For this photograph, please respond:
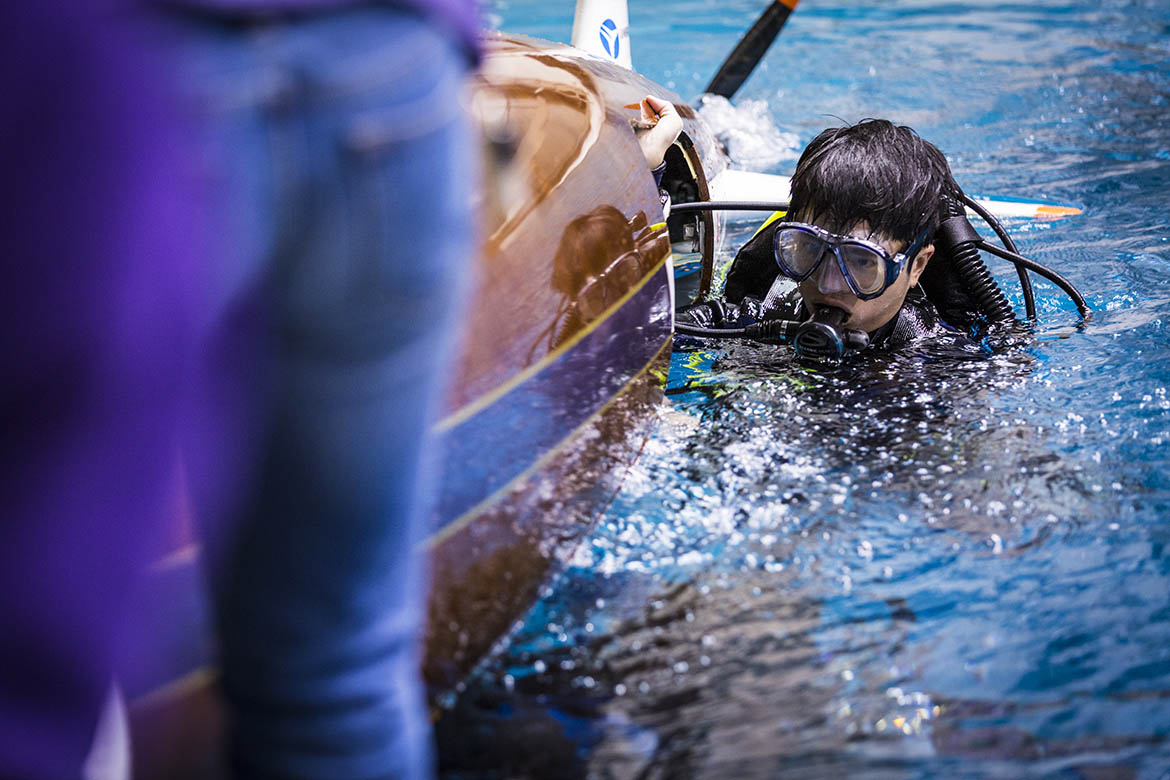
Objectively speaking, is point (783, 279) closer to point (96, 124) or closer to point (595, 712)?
point (595, 712)

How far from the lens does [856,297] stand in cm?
252

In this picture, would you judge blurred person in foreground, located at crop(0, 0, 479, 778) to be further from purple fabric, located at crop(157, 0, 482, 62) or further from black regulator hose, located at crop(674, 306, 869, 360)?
black regulator hose, located at crop(674, 306, 869, 360)

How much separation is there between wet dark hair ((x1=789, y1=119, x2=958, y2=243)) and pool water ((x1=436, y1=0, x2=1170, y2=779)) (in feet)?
1.10

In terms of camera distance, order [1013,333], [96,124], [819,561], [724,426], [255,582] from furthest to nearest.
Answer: [1013,333]
[724,426]
[819,561]
[255,582]
[96,124]

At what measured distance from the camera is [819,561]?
178cm

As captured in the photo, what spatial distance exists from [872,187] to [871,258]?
7.3 inches

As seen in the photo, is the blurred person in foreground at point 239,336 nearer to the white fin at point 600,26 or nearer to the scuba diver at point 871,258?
the scuba diver at point 871,258

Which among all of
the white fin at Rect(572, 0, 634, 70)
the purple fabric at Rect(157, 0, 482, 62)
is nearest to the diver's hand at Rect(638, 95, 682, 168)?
the white fin at Rect(572, 0, 634, 70)

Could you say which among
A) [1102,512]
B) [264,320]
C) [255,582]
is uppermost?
[264,320]

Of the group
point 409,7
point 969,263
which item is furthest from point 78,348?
point 969,263

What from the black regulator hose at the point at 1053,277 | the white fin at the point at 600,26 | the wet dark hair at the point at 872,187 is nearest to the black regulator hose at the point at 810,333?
the wet dark hair at the point at 872,187

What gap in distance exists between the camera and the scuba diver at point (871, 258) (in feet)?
8.17

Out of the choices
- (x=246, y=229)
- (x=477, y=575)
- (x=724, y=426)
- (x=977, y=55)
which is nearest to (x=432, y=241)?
(x=246, y=229)

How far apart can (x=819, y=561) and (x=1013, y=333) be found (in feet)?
4.24
